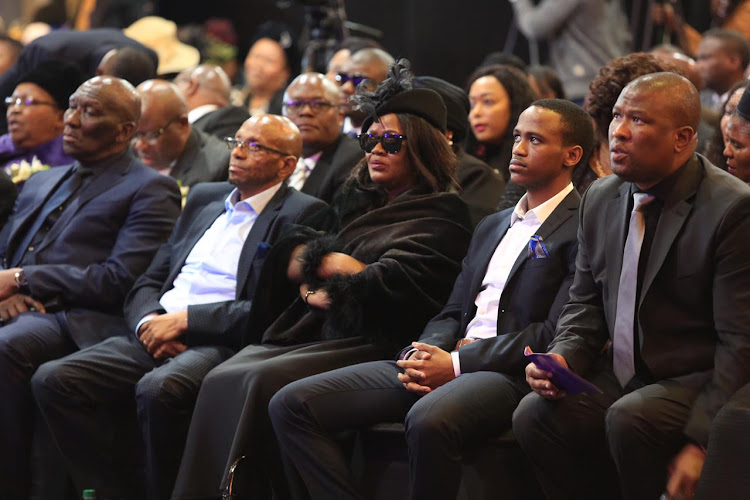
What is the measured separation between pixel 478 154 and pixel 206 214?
4.92 feet

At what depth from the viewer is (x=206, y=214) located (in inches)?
190

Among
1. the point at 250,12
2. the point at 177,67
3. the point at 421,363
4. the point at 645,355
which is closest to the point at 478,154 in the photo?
the point at 421,363

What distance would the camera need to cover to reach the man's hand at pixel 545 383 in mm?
3215

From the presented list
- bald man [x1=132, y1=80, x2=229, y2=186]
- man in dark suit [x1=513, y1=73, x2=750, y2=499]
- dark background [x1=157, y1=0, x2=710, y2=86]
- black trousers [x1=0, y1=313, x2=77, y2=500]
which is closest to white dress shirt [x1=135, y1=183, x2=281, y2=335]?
black trousers [x1=0, y1=313, x2=77, y2=500]

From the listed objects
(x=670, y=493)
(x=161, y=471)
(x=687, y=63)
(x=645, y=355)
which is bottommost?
(x=161, y=471)

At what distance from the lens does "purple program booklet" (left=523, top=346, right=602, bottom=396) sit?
10.1 feet

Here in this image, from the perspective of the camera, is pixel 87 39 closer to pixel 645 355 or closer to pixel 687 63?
pixel 687 63

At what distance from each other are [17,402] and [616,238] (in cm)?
261

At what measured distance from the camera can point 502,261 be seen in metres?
3.86

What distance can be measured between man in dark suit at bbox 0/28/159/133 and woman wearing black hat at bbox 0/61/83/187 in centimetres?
73

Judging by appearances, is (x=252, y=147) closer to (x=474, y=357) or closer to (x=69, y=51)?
(x=474, y=357)

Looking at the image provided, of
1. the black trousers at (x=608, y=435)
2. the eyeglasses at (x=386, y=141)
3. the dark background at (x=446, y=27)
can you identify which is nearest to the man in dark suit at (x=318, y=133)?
the eyeglasses at (x=386, y=141)

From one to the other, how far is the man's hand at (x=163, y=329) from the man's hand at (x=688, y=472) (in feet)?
7.16

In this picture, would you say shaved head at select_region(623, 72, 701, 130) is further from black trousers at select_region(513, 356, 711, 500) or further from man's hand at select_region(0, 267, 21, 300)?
man's hand at select_region(0, 267, 21, 300)
